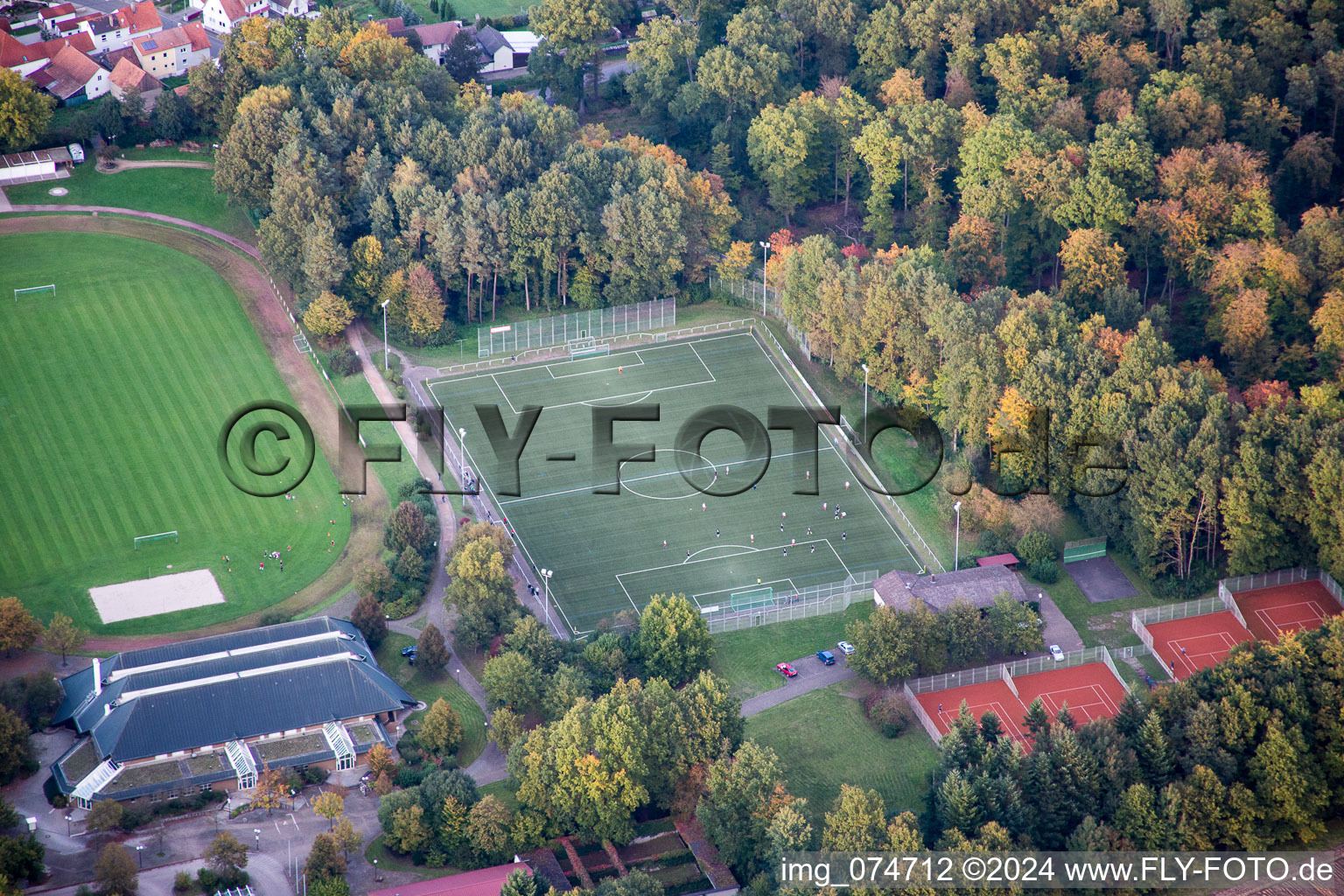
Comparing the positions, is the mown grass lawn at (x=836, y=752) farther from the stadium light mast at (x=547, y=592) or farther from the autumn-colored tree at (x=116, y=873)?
the autumn-colored tree at (x=116, y=873)

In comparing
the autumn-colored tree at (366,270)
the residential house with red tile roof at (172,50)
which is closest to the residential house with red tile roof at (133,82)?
the residential house with red tile roof at (172,50)

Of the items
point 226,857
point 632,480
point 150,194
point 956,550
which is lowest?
point 226,857

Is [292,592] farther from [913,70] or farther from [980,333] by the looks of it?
[913,70]

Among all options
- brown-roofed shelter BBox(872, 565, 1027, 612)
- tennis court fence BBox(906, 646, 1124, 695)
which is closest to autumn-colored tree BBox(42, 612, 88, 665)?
brown-roofed shelter BBox(872, 565, 1027, 612)

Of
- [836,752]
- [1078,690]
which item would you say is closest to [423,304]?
[836,752]

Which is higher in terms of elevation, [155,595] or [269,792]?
[155,595]

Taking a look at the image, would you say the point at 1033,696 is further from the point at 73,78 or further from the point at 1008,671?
the point at 73,78

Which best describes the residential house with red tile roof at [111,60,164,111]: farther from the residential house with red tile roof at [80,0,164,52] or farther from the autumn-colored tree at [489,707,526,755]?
the autumn-colored tree at [489,707,526,755]
